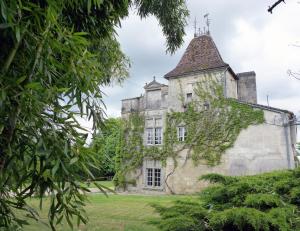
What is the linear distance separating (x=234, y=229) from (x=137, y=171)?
15.3m

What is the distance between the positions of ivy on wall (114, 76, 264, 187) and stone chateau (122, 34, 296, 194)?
289 millimetres

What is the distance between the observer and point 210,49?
16.8m

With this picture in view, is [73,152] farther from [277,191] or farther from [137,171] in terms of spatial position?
[137,171]

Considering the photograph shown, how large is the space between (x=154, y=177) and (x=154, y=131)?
2.86m

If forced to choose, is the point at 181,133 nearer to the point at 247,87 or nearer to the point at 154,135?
the point at 154,135

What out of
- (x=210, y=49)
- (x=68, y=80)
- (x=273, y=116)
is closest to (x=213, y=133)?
(x=273, y=116)

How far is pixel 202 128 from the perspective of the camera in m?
15.8

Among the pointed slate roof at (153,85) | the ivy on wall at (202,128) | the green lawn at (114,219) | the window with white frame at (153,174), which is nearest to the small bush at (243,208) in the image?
the green lawn at (114,219)

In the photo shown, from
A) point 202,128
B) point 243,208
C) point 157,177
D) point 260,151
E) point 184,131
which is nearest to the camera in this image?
point 243,208

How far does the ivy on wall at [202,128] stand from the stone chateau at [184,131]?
0.29m

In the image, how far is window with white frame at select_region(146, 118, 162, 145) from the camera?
1720 centimetres

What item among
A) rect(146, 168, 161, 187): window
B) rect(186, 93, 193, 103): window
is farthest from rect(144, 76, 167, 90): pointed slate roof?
rect(146, 168, 161, 187): window

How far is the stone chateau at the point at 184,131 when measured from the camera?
14070 mm

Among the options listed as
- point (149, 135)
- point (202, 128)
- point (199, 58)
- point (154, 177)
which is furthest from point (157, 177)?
point (199, 58)
